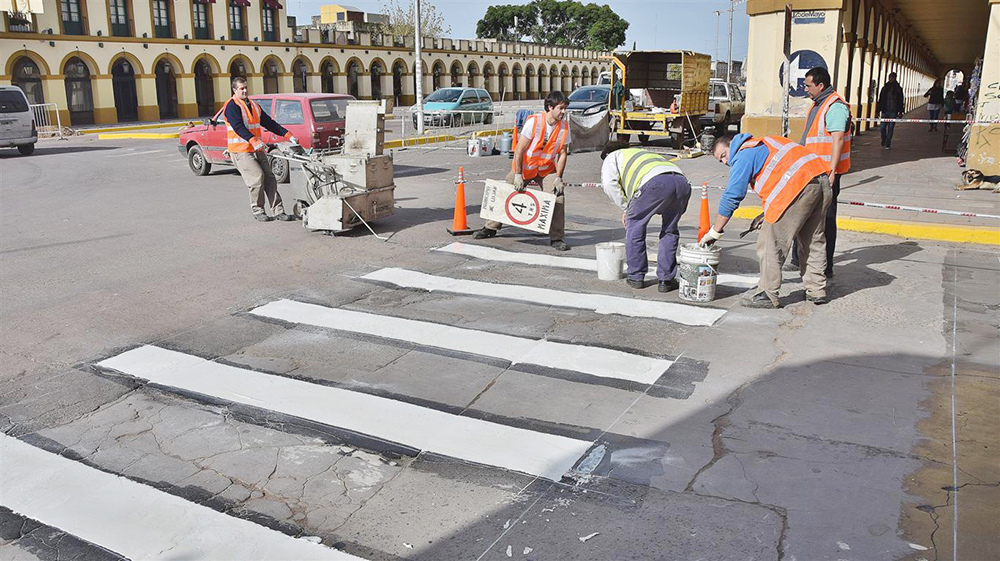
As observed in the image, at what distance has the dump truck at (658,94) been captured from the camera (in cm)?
2380

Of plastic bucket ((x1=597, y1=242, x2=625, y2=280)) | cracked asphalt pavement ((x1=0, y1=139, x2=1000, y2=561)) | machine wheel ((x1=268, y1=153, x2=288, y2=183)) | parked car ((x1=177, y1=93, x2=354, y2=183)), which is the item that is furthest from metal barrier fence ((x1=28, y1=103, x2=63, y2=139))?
plastic bucket ((x1=597, y1=242, x2=625, y2=280))

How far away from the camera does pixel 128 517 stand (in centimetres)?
425

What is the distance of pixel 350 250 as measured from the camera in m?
10.5

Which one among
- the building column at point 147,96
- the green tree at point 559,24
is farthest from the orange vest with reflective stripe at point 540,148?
the green tree at point 559,24

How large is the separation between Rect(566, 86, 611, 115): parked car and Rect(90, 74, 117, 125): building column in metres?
25.1

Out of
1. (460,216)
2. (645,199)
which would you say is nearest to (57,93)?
(460,216)

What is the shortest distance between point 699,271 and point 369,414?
12.1 ft

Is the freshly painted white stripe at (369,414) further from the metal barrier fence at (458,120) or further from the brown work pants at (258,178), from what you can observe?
the metal barrier fence at (458,120)

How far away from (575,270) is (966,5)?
80.5ft

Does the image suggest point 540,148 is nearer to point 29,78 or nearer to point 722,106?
point 722,106

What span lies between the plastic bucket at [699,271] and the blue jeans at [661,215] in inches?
14.0

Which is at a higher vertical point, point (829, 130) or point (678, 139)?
point (829, 130)

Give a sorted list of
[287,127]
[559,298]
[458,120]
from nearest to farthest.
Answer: [559,298] → [287,127] → [458,120]

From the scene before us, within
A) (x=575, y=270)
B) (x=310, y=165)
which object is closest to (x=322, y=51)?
(x=310, y=165)
